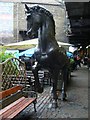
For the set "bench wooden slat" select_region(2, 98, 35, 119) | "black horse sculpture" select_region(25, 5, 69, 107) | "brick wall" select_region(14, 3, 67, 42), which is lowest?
"bench wooden slat" select_region(2, 98, 35, 119)

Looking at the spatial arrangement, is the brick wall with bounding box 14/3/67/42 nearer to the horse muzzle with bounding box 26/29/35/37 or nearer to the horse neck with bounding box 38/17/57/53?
the horse neck with bounding box 38/17/57/53

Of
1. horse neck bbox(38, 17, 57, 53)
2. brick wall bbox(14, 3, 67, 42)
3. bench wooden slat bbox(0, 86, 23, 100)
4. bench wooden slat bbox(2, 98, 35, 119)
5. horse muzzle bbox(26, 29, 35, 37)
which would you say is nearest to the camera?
bench wooden slat bbox(2, 98, 35, 119)

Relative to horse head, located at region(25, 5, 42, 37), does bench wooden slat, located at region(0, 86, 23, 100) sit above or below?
below

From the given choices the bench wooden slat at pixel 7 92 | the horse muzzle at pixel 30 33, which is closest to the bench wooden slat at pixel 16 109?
the bench wooden slat at pixel 7 92

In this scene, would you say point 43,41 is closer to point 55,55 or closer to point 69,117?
point 55,55

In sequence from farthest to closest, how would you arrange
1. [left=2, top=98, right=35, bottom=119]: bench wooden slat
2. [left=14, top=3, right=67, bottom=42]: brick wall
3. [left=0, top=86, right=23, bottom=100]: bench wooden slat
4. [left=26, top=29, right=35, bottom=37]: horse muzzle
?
[left=14, top=3, right=67, bottom=42]: brick wall → [left=26, top=29, right=35, bottom=37]: horse muzzle → [left=0, top=86, right=23, bottom=100]: bench wooden slat → [left=2, top=98, right=35, bottom=119]: bench wooden slat

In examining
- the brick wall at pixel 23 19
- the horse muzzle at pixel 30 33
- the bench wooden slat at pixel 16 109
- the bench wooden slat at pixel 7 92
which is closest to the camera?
the bench wooden slat at pixel 16 109

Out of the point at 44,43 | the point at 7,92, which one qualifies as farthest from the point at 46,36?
the point at 7,92

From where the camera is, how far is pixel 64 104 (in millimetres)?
7984

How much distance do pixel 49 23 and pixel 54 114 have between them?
2409 millimetres

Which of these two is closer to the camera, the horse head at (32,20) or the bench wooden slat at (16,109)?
the bench wooden slat at (16,109)

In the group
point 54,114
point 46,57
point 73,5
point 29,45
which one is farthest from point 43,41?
point 29,45

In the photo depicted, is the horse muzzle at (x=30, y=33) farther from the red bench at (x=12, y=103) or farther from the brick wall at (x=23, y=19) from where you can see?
the brick wall at (x=23, y=19)

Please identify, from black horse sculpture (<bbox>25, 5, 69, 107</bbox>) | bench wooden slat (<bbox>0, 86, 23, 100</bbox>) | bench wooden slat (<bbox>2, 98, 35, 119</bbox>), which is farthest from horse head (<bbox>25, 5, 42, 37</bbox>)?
bench wooden slat (<bbox>2, 98, 35, 119</bbox>)
